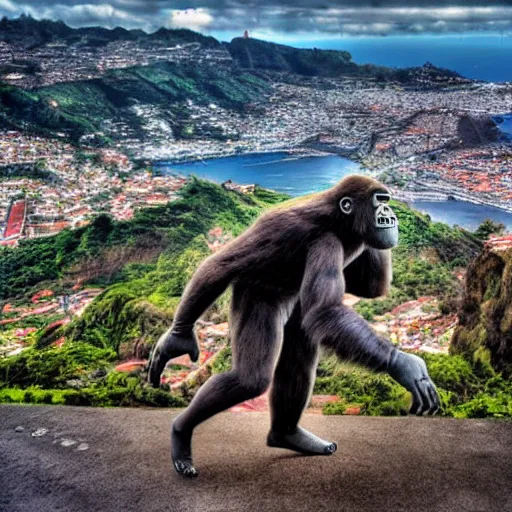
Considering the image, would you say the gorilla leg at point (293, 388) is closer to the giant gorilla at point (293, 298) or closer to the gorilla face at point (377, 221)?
the giant gorilla at point (293, 298)

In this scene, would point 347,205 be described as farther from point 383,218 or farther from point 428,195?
point 428,195

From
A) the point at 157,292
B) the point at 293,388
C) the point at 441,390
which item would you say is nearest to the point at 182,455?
the point at 293,388

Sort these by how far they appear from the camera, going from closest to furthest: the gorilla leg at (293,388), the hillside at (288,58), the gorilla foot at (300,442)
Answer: the gorilla leg at (293,388)
the gorilla foot at (300,442)
the hillside at (288,58)

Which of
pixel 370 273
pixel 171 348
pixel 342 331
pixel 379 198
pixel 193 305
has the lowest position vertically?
pixel 171 348

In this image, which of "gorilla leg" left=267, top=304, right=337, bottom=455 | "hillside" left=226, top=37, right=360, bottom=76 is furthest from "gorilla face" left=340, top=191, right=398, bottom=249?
"hillside" left=226, top=37, right=360, bottom=76

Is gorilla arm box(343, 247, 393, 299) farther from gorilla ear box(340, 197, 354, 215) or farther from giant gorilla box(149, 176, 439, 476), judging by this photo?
gorilla ear box(340, 197, 354, 215)

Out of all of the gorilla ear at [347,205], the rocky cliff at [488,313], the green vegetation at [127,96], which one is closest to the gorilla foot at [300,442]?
the gorilla ear at [347,205]
